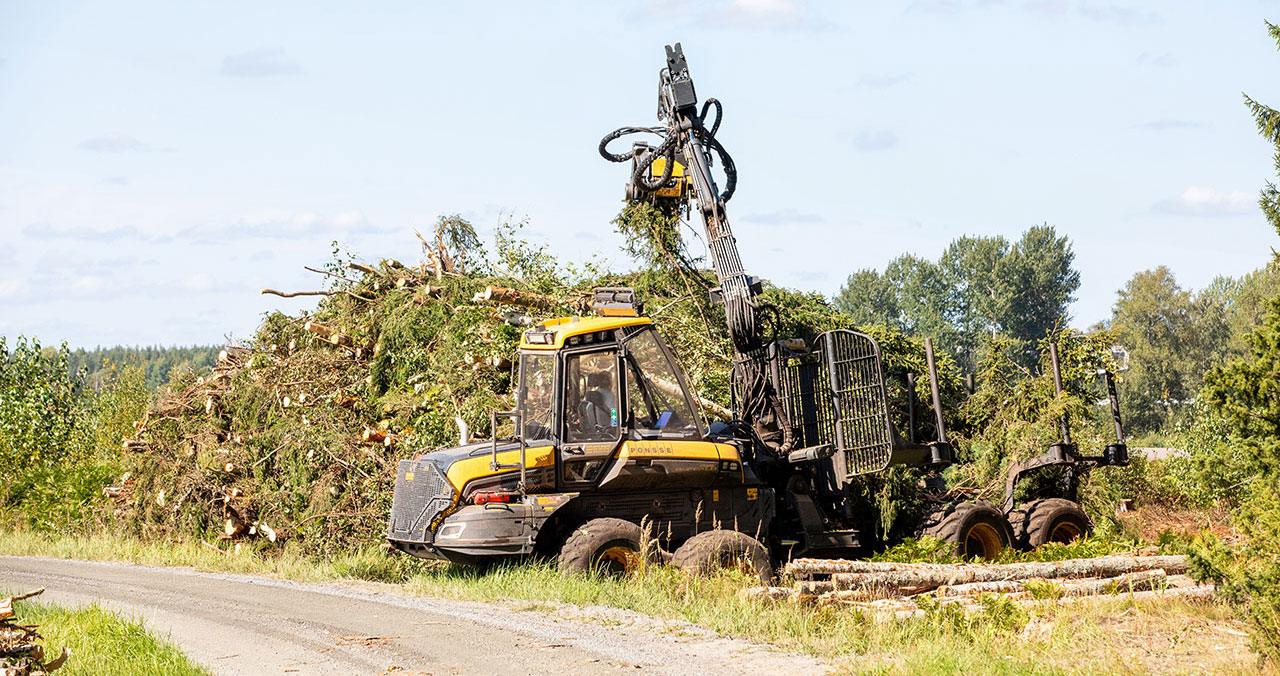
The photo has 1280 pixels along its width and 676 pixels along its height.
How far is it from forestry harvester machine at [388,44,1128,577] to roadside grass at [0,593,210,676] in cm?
263

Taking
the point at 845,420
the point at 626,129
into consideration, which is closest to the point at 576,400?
the point at 845,420

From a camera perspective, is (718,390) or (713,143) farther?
(718,390)

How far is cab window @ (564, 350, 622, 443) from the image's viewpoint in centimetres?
1027

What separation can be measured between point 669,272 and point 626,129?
7.30ft

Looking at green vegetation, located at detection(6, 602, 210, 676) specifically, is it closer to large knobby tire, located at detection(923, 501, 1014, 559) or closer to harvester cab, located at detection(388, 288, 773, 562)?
harvester cab, located at detection(388, 288, 773, 562)

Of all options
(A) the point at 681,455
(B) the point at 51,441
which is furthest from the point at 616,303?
(B) the point at 51,441

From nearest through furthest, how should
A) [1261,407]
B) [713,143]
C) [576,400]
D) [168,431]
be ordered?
1. [1261,407]
2. [576,400]
3. [713,143]
4. [168,431]

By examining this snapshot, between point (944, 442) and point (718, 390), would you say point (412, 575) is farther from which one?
point (944, 442)

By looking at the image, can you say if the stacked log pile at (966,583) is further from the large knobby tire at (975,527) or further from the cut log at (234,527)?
the cut log at (234,527)

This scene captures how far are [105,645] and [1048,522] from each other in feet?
30.2

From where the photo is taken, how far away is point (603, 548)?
977 centimetres

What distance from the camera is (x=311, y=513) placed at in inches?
520

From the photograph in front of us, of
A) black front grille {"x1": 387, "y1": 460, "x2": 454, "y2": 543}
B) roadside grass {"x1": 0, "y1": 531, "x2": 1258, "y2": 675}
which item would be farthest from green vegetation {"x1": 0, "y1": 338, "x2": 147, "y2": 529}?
roadside grass {"x1": 0, "y1": 531, "x2": 1258, "y2": 675}

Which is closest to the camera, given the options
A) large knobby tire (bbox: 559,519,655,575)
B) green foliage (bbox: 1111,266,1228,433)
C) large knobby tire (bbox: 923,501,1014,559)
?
large knobby tire (bbox: 559,519,655,575)
